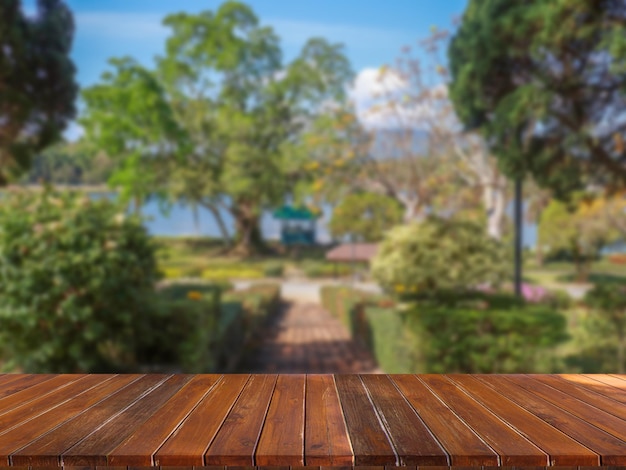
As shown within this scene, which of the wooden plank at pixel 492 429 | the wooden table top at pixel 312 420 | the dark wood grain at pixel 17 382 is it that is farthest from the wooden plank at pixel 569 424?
the dark wood grain at pixel 17 382

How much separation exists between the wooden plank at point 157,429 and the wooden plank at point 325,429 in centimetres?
27

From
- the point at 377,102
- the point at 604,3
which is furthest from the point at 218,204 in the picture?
the point at 604,3

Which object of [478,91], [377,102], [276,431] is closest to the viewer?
[276,431]

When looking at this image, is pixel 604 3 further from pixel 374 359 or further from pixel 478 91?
pixel 374 359

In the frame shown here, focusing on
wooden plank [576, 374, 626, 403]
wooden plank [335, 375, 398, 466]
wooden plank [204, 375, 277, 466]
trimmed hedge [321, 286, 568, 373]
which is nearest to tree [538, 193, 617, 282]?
trimmed hedge [321, 286, 568, 373]

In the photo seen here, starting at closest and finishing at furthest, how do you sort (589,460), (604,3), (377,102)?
(589,460) → (604,3) → (377,102)

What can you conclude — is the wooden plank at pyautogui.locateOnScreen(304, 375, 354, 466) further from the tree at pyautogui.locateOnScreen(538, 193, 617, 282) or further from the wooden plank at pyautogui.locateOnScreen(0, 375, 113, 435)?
the tree at pyautogui.locateOnScreen(538, 193, 617, 282)

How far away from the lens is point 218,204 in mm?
5660

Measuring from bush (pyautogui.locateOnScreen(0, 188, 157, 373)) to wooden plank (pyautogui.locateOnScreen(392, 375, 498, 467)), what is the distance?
258 cm

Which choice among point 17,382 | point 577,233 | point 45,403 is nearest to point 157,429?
point 45,403

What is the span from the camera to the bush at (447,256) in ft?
15.5

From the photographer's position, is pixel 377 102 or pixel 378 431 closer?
pixel 378 431

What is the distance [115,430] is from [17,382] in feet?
1.99

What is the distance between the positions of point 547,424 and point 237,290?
500cm
